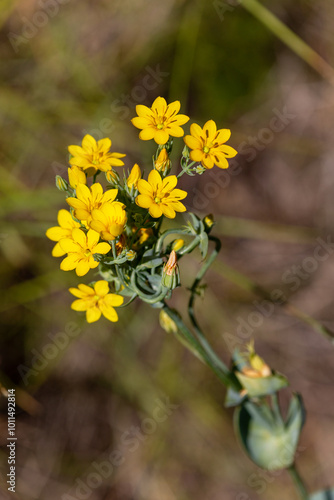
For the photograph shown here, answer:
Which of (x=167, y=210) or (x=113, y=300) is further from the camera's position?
(x=113, y=300)

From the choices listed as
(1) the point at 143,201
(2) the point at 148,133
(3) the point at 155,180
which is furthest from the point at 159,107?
(1) the point at 143,201

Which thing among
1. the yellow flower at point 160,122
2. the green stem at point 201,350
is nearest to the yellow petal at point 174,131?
the yellow flower at point 160,122

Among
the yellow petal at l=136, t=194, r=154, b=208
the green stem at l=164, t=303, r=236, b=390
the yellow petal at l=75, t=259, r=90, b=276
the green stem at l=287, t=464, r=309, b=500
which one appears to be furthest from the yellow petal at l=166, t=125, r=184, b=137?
the green stem at l=287, t=464, r=309, b=500

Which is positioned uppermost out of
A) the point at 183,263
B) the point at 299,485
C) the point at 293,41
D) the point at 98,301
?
the point at 293,41

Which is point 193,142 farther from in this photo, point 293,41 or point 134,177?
point 293,41

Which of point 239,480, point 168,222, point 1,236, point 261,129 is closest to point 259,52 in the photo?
point 261,129

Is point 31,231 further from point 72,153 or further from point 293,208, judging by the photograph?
point 293,208

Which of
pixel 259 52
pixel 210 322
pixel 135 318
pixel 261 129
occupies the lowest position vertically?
pixel 135 318
